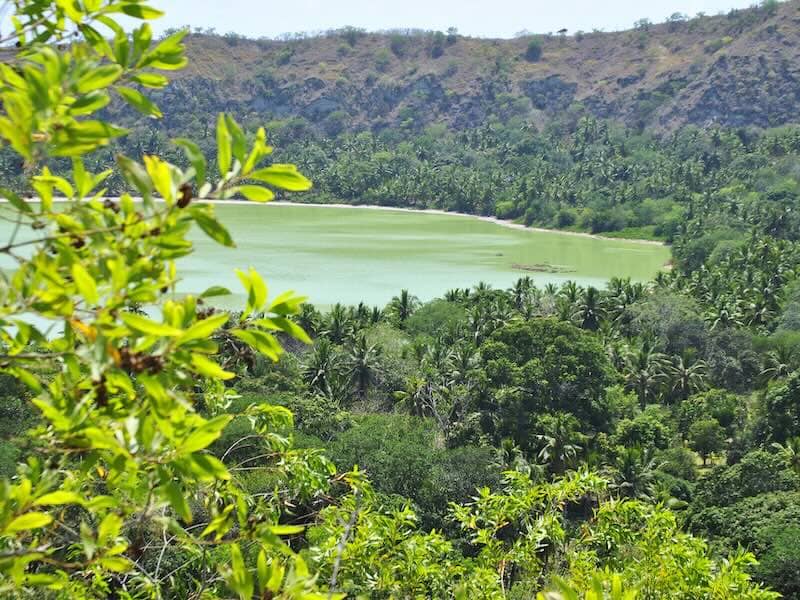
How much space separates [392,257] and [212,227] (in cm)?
5170

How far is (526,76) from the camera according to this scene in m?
137

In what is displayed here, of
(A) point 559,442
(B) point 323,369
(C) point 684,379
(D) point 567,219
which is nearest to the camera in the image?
(A) point 559,442

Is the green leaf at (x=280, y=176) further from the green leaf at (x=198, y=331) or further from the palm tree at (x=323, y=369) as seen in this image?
the palm tree at (x=323, y=369)

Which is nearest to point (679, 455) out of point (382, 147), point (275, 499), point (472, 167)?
point (275, 499)

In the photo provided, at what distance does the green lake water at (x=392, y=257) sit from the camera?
141 feet

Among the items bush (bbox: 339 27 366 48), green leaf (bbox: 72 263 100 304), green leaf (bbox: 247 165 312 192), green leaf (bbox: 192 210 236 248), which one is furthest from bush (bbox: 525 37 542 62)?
green leaf (bbox: 72 263 100 304)

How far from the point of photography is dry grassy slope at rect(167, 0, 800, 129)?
363 ft

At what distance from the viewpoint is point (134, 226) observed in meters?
1.76

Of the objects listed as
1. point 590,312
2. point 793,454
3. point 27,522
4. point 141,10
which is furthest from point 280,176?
point 590,312

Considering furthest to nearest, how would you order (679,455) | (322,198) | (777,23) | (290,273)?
(777,23) → (322,198) → (290,273) → (679,455)

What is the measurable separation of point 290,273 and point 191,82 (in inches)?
3853

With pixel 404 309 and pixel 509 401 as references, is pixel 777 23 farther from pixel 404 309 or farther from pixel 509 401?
pixel 509 401

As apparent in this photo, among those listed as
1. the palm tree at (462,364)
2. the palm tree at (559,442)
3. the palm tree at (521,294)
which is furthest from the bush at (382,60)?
the palm tree at (559,442)

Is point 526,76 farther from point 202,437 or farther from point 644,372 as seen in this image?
point 202,437
